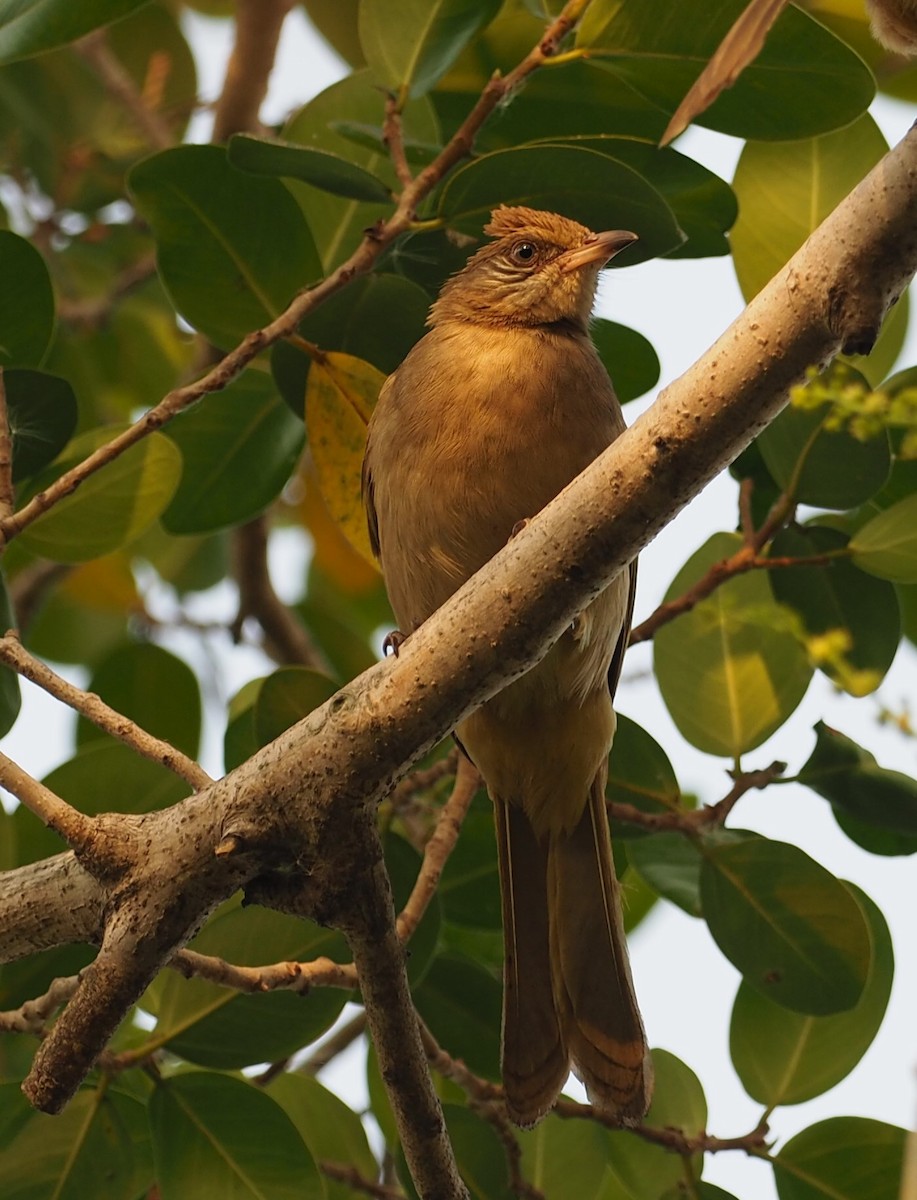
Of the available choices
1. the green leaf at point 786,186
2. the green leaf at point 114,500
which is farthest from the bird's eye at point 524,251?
the green leaf at point 114,500

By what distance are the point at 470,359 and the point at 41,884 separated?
1.65 m

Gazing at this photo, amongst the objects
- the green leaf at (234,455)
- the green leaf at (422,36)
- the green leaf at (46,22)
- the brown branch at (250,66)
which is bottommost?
the green leaf at (234,455)

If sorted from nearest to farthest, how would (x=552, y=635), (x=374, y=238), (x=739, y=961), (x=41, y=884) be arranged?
1. (x=552, y=635)
2. (x=41, y=884)
3. (x=374, y=238)
4. (x=739, y=961)

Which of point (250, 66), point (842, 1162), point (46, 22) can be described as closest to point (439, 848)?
point (842, 1162)

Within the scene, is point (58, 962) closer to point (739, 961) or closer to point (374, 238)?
point (739, 961)

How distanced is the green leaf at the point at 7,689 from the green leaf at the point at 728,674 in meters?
1.51

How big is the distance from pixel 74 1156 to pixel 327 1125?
0.70 meters

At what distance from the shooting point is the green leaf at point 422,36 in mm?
3244

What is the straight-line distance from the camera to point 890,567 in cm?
324

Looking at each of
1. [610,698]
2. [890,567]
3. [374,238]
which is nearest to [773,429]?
[890,567]

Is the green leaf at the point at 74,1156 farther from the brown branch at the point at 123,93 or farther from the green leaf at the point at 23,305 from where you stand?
the brown branch at the point at 123,93

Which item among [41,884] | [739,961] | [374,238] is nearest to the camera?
[41,884]

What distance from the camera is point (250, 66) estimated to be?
5.09 meters

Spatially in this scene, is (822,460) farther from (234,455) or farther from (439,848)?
(234,455)
